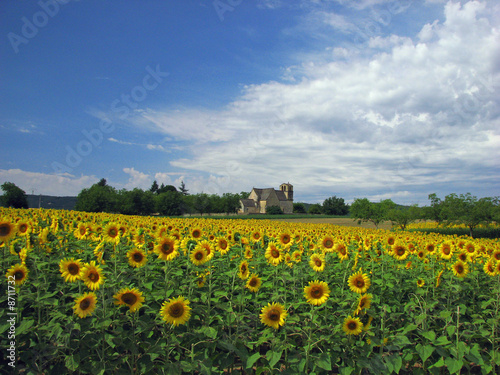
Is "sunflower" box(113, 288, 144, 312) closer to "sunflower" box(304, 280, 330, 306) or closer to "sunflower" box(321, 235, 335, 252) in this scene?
"sunflower" box(304, 280, 330, 306)

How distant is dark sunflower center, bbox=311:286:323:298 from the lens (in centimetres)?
408

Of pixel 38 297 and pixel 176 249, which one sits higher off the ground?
pixel 176 249

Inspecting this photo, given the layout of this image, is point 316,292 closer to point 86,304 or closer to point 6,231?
point 86,304

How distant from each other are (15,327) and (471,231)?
3876 centimetres

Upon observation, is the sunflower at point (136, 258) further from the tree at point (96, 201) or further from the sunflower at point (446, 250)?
the tree at point (96, 201)

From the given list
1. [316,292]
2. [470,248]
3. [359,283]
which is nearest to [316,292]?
[316,292]

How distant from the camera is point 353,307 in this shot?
14.3 feet

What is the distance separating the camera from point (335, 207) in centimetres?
13575

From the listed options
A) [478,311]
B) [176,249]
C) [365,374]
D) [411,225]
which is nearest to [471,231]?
[411,225]

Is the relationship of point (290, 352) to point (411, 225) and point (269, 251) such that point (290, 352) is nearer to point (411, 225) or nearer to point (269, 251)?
point (269, 251)

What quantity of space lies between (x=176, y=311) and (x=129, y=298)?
59 cm

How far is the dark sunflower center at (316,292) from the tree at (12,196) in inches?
2860

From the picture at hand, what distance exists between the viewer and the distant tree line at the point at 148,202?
68625mm

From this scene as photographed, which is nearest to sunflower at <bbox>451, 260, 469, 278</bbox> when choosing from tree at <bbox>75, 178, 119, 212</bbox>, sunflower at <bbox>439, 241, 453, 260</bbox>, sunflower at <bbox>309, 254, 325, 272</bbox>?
sunflower at <bbox>439, 241, 453, 260</bbox>
